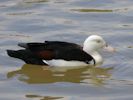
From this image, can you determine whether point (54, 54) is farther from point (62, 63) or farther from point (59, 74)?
point (59, 74)

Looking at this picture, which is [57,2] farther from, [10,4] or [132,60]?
[132,60]

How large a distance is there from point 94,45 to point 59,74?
967 millimetres

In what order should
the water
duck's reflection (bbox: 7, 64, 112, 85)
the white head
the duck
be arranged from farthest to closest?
the white head
the duck
duck's reflection (bbox: 7, 64, 112, 85)
the water

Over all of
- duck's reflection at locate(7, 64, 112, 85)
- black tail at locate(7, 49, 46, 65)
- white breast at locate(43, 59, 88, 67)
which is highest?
black tail at locate(7, 49, 46, 65)

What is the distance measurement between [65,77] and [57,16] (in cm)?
407

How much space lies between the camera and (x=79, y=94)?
9500mm

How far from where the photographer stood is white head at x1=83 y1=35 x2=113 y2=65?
11156 mm

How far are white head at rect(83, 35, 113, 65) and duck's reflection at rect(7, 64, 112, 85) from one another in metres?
0.22

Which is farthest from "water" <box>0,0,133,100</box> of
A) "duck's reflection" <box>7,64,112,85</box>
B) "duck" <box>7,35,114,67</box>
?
"duck" <box>7,35,114,67</box>

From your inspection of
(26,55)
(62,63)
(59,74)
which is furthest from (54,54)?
(26,55)

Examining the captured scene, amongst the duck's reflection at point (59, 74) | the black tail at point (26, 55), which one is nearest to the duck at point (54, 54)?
the black tail at point (26, 55)

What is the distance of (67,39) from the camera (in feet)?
40.9

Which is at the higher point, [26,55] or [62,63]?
[26,55]

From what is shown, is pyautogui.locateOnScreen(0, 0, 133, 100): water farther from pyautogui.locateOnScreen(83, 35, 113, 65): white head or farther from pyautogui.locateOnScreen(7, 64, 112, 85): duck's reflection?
pyautogui.locateOnScreen(83, 35, 113, 65): white head
